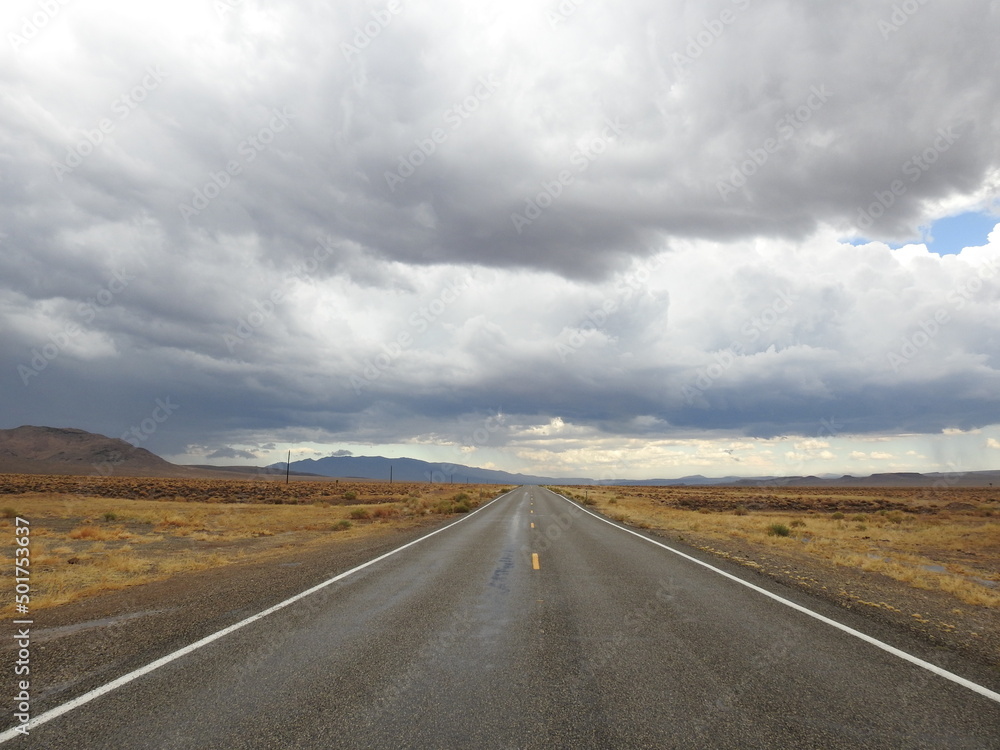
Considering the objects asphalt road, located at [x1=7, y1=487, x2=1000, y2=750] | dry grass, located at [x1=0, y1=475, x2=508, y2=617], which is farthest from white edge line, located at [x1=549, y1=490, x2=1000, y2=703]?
dry grass, located at [x1=0, y1=475, x2=508, y2=617]

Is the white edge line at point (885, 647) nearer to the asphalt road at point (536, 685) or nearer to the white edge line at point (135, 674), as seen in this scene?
the asphalt road at point (536, 685)

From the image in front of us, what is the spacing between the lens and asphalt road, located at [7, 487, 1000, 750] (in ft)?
13.5

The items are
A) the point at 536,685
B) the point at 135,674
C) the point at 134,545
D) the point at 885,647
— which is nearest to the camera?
the point at 536,685

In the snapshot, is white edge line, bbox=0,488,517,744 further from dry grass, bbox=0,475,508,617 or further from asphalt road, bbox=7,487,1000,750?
dry grass, bbox=0,475,508,617

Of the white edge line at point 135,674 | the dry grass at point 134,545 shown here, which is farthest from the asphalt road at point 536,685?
the dry grass at point 134,545

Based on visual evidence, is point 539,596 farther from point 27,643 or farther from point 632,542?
point 632,542

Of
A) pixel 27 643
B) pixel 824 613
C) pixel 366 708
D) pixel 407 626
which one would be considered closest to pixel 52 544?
pixel 27 643

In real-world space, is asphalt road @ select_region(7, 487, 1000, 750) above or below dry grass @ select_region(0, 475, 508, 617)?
above

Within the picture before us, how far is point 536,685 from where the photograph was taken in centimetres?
511

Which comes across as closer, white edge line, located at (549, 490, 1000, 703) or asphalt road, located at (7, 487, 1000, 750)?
asphalt road, located at (7, 487, 1000, 750)

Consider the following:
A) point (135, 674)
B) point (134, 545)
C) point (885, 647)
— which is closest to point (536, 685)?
point (135, 674)

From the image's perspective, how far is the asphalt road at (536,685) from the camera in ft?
13.5

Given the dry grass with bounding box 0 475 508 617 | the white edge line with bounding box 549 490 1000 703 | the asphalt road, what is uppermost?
the asphalt road

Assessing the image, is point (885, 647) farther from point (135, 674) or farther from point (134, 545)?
point (134, 545)
